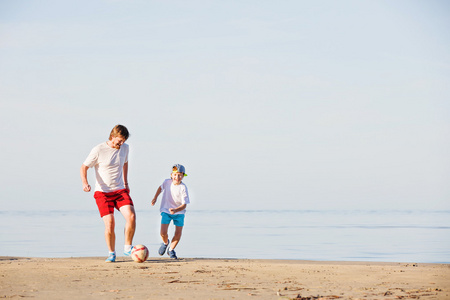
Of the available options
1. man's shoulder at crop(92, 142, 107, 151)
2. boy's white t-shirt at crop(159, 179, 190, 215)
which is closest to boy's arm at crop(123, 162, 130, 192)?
man's shoulder at crop(92, 142, 107, 151)

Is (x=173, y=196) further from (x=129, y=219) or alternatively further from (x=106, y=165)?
(x=106, y=165)

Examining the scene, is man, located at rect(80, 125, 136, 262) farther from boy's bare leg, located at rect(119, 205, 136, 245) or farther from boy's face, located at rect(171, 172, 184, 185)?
boy's face, located at rect(171, 172, 184, 185)

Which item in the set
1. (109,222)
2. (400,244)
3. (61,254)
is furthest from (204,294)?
(400,244)

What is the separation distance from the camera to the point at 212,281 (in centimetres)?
662

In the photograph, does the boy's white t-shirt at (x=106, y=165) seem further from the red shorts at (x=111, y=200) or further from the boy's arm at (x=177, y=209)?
the boy's arm at (x=177, y=209)

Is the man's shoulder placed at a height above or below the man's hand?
above

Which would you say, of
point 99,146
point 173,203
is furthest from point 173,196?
point 99,146

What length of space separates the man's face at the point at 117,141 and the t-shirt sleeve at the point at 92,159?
10.4 inches

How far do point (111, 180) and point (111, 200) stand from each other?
0.29m

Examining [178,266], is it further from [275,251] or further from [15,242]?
[15,242]

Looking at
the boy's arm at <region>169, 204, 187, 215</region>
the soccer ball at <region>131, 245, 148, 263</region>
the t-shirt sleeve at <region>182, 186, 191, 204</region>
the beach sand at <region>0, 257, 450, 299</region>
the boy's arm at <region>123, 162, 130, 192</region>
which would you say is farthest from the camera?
the t-shirt sleeve at <region>182, 186, 191, 204</region>

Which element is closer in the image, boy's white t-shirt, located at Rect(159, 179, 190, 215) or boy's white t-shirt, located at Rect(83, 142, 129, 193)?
boy's white t-shirt, located at Rect(83, 142, 129, 193)

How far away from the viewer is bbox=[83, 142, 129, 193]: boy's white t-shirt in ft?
28.1

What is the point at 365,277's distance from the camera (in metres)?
7.09
